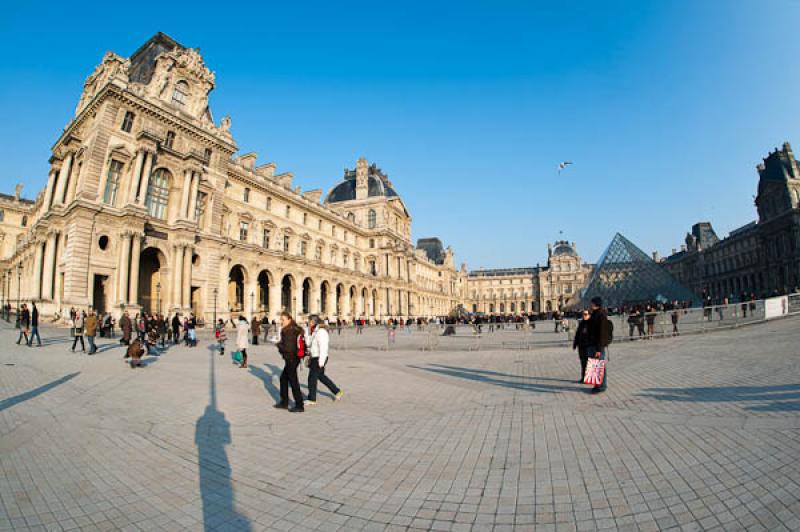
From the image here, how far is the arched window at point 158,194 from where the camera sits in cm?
2766

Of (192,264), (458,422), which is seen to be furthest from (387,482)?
(192,264)

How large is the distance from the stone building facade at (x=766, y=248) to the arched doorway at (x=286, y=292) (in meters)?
65.3

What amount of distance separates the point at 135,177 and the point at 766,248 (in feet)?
292

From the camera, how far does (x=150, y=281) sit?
2919 centimetres

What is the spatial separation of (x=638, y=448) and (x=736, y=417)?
1988 mm

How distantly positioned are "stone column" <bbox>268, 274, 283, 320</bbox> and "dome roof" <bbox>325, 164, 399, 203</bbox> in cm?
3066

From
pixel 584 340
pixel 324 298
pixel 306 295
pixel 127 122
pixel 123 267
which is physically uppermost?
pixel 127 122

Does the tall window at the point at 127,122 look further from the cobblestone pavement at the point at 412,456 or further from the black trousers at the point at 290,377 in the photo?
the black trousers at the point at 290,377

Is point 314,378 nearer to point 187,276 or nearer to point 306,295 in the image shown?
point 187,276

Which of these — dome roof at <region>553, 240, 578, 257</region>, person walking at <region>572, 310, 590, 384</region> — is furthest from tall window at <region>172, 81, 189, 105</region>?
dome roof at <region>553, 240, 578, 257</region>

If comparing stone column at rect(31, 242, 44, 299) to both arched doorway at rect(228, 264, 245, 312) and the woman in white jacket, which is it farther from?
the woman in white jacket

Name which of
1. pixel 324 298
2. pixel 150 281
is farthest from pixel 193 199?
pixel 324 298

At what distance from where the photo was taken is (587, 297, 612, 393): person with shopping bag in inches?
274

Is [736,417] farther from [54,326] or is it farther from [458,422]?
[54,326]
